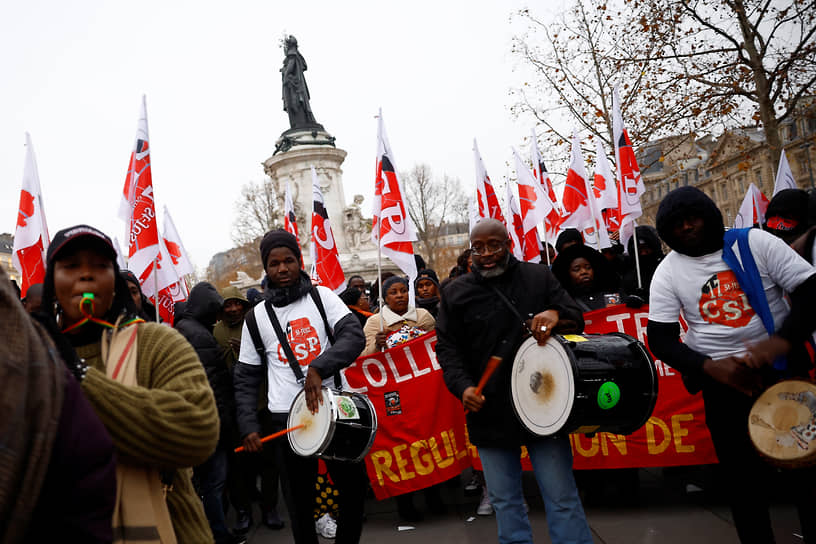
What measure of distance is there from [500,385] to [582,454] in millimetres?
2102

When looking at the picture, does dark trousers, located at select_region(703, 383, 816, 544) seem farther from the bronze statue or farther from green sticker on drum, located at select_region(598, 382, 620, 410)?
the bronze statue

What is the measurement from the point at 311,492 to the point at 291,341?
0.89 metres

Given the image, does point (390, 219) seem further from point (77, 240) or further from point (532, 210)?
point (77, 240)

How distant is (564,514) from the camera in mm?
3293

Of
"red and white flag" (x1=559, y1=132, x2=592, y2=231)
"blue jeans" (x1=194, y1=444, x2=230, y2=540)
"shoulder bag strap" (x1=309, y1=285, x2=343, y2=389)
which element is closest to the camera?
"shoulder bag strap" (x1=309, y1=285, x2=343, y2=389)

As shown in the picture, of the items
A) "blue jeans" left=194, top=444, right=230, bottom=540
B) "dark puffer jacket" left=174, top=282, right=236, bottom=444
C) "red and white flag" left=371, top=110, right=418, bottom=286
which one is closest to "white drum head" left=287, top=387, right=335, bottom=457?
"blue jeans" left=194, top=444, right=230, bottom=540

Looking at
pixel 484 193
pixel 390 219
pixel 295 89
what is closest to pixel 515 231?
pixel 484 193

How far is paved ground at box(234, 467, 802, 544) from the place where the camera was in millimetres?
4383

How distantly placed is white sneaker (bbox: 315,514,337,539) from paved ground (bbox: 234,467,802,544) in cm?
25

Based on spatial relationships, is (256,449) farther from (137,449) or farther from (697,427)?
(697,427)

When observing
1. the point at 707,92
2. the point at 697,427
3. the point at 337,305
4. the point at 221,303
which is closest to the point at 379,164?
the point at 221,303

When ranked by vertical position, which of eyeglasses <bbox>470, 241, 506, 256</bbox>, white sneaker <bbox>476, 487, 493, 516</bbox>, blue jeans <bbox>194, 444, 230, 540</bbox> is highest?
eyeglasses <bbox>470, 241, 506, 256</bbox>

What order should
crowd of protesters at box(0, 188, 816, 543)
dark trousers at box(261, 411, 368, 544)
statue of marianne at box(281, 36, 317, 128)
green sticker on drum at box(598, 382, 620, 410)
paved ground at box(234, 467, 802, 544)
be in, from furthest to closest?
statue of marianne at box(281, 36, 317, 128), paved ground at box(234, 467, 802, 544), dark trousers at box(261, 411, 368, 544), green sticker on drum at box(598, 382, 620, 410), crowd of protesters at box(0, 188, 816, 543)

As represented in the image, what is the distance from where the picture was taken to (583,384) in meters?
3.19
